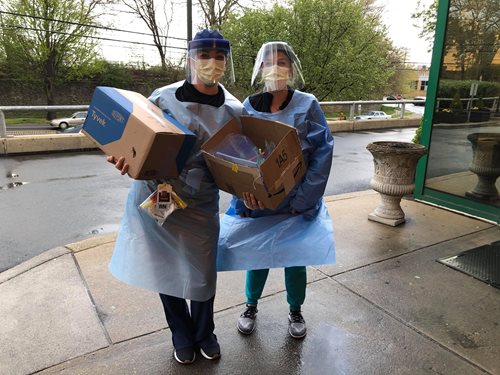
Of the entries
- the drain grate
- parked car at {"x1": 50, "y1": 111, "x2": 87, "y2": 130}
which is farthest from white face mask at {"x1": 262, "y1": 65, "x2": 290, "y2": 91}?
parked car at {"x1": 50, "y1": 111, "x2": 87, "y2": 130}

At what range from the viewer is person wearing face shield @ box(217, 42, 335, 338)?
7.16 feet

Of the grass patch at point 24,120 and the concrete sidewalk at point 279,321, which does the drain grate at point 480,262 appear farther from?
the grass patch at point 24,120

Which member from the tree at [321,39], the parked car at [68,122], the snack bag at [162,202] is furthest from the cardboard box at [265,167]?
the parked car at [68,122]

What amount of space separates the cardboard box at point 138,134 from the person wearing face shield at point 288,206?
552 millimetres

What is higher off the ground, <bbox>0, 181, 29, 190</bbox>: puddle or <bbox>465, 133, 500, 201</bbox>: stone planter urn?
<bbox>465, 133, 500, 201</bbox>: stone planter urn

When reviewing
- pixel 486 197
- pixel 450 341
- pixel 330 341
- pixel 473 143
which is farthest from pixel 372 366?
pixel 473 143

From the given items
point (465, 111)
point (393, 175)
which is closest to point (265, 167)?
point (393, 175)

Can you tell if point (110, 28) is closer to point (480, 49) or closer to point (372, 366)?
point (480, 49)

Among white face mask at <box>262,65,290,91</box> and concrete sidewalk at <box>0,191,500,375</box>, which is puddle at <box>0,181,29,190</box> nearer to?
concrete sidewalk at <box>0,191,500,375</box>

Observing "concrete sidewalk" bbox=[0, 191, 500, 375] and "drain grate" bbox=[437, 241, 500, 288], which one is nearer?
"concrete sidewalk" bbox=[0, 191, 500, 375]

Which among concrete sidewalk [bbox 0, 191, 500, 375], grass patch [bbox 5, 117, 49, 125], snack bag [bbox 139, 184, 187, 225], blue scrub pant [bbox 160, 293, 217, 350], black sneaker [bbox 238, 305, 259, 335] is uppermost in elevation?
snack bag [bbox 139, 184, 187, 225]

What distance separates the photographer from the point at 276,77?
2.25m

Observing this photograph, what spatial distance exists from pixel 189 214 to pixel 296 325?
3.37ft

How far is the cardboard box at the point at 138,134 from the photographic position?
1.66 meters
